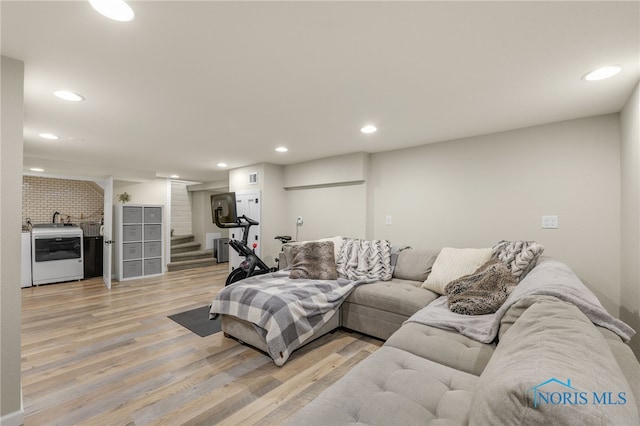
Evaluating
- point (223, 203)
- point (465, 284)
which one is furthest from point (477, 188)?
point (223, 203)

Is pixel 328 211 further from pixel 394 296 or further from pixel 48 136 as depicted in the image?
pixel 48 136

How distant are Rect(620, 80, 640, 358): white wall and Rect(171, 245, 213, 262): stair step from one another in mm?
7591

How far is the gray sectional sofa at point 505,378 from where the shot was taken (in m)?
0.61

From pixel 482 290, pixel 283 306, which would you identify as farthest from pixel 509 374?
pixel 283 306

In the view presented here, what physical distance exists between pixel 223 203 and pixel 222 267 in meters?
3.35

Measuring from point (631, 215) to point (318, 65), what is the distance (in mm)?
2704

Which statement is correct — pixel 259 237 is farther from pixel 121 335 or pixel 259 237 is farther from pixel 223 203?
pixel 121 335

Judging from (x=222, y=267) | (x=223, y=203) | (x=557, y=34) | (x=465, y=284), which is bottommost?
(x=222, y=267)

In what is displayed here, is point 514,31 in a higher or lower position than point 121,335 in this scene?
higher

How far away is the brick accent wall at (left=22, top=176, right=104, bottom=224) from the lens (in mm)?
5734

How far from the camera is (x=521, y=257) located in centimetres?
238

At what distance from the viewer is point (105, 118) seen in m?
2.74

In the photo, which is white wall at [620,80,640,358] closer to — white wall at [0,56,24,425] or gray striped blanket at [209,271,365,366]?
gray striped blanket at [209,271,365,366]

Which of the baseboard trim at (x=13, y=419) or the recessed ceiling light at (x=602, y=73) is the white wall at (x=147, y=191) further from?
the recessed ceiling light at (x=602, y=73)
